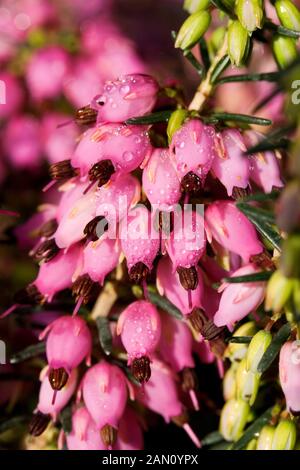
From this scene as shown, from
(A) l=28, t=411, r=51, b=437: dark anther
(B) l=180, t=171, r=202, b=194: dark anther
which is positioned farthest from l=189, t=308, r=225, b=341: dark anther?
(A) l=28, t=411, r=51, b=437: dark anther

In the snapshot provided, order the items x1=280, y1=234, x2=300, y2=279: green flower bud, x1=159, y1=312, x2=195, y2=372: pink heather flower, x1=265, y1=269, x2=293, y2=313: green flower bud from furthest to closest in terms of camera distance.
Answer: x1=159, y1=312, x2=195, y2=372: pink heather flower → x1=265, y1=269, x2=293, y2=313: green flower bud → x1=280, y1=234, x2=300, y2=279: green flower bud

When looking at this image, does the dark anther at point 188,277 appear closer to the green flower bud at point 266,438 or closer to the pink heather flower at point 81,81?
the green flower bud at point 266,438

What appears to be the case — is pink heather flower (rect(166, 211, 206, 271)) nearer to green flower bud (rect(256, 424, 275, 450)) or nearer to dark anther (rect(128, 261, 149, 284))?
dark anther (rect(128, 261, 149, 284))

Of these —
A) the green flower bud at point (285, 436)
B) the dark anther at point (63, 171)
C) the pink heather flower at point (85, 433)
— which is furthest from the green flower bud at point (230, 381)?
the dark anther at point (63, 171)

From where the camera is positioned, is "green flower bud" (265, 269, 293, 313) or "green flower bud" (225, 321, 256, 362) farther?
"green flower bud" (225, 321, 256, 362)
